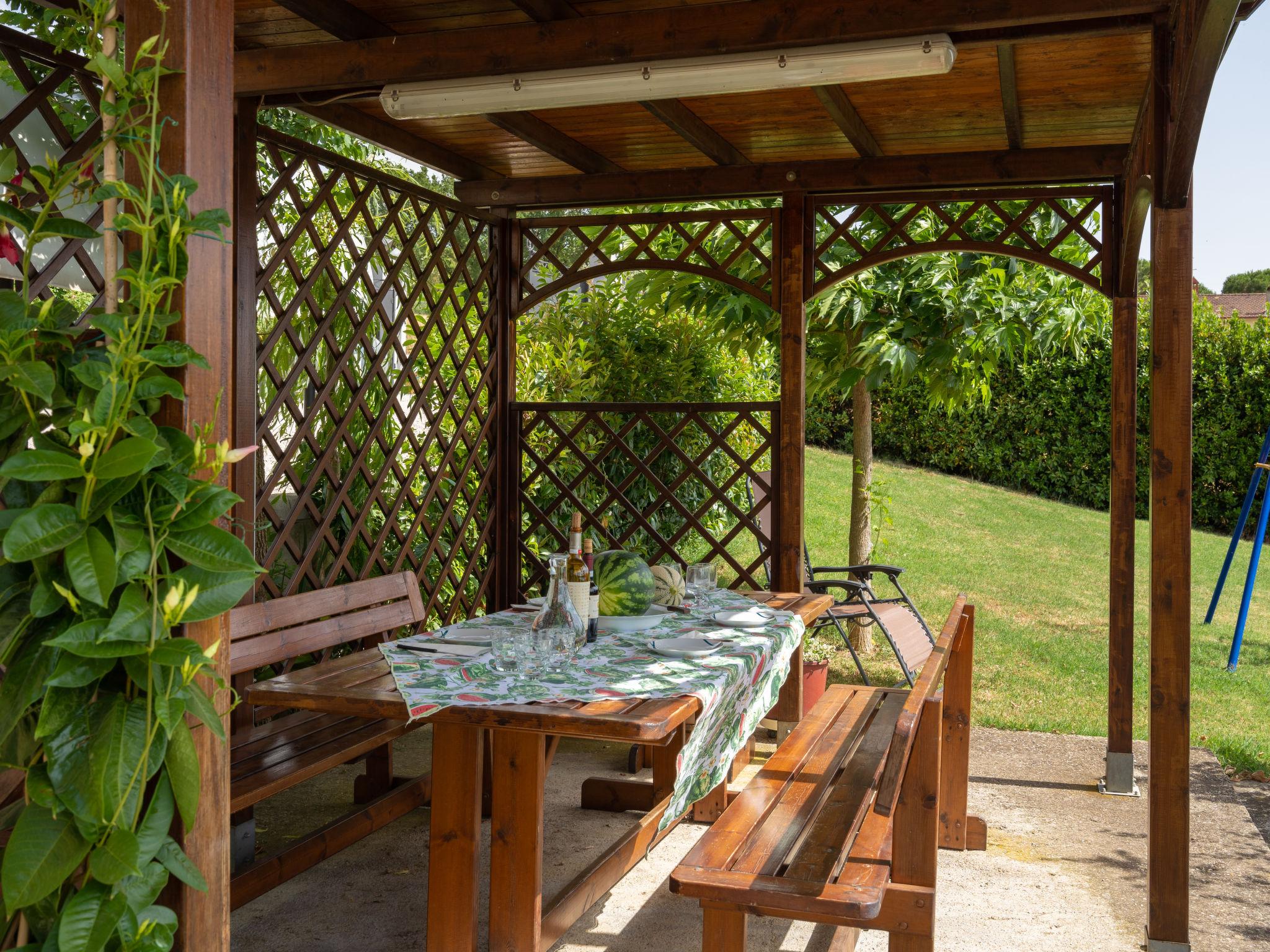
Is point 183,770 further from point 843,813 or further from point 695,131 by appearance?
point 695,131

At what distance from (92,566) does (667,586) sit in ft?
7.08

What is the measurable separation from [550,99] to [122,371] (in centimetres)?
219

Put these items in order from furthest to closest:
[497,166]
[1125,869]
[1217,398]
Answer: [1217,398] < [497,166] < [1125,869]

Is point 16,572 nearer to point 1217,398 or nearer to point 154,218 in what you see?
point 154,218

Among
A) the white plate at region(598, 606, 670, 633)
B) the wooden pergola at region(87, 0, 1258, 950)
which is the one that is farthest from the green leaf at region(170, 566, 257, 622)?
the white plate at region(598, 606, 670, 633)

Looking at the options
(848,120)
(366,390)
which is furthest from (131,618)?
(848,120)

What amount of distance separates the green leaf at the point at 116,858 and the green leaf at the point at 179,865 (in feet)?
0.19

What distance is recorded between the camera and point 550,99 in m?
3.19

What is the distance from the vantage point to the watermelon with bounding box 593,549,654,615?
2928 millimetres

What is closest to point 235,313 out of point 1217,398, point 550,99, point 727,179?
point 550,99

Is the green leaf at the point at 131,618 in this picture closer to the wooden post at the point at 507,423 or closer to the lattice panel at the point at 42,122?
the lattice panel at the point at 42,122

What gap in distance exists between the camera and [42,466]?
45.5 inches

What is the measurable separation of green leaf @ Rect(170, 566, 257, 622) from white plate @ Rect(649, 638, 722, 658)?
4.56ft

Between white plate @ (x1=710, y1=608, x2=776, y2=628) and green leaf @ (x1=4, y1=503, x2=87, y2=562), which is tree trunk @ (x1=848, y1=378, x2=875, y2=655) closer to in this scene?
white plate @ (x1=710, y1=608, x2=776, y2=628)
